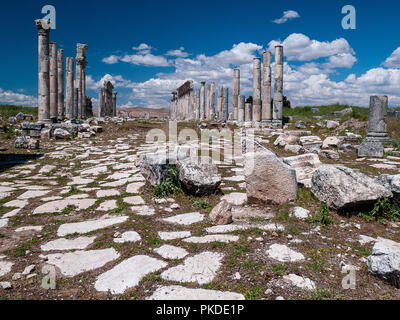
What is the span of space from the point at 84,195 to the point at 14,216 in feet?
4.08

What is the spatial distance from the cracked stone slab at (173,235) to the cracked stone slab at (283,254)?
3.34ft

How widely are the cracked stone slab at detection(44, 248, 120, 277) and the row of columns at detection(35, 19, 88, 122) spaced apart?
53.1 feet

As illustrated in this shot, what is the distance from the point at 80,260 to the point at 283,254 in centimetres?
211

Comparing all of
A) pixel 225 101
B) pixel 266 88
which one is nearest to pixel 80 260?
pixel 266 88

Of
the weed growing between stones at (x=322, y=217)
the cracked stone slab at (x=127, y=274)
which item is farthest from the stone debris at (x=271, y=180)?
the cracked stone slab at (x=127, y=274)

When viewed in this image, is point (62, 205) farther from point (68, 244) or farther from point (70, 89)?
point (70, 89)

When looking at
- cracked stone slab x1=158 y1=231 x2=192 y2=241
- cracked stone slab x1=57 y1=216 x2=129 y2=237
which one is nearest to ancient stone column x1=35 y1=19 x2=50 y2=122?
cracked stone slab x1=57 y1=216 x2=129 y2=237

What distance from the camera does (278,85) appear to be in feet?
66.9

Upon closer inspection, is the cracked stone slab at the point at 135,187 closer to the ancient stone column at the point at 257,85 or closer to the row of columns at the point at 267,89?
the row of columns at the point at 267,89

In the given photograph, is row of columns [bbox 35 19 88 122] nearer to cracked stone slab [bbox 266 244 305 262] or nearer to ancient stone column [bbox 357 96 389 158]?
ancient stone column [bbox 357 96 389 158]

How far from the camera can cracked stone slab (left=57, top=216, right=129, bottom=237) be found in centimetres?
382
